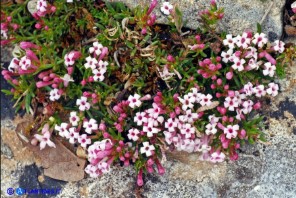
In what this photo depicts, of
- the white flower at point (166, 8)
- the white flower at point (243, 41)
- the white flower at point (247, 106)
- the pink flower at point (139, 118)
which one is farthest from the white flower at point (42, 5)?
the white flower at point (247, 106)

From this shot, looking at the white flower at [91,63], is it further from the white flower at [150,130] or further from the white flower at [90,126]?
the white flower at [150,130]

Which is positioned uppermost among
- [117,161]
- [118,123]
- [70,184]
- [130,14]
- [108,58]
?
[130,14]

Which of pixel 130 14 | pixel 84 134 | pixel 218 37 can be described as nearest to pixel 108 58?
pixel 130 14

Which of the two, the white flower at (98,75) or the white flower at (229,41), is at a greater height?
the white flower at (229,41)

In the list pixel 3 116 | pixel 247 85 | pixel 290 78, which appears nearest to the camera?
pixel 247 85

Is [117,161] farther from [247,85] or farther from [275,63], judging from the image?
[275,63]

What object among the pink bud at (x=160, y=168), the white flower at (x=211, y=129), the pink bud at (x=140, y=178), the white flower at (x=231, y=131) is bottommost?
the pink bud at (x=140, y=178)
